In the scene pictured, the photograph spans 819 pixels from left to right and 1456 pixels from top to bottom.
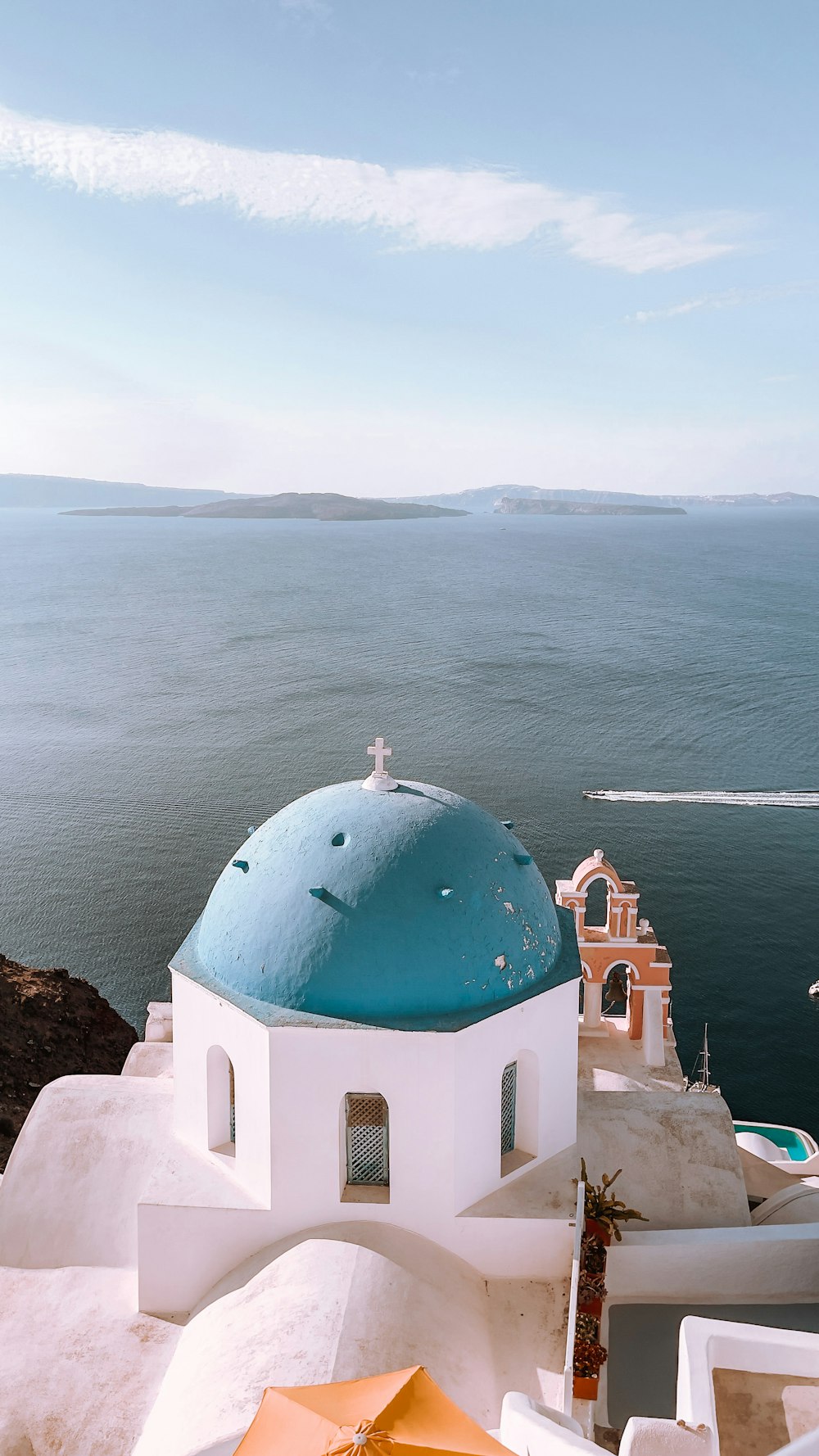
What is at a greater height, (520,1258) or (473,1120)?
(473,1120)

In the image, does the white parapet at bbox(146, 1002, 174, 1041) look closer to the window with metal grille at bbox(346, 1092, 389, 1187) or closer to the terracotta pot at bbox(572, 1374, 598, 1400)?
the window with metal grille at bbox(346, 1092, 389, 1187)

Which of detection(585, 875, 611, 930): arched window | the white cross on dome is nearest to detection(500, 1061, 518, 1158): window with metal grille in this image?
the white cross on dome

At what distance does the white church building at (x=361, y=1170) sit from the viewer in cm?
1011

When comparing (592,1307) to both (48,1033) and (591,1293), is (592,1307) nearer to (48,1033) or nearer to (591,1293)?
(591,1293)

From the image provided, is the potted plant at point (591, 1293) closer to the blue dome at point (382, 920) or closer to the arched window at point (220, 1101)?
the blue dome at point (382, 920)

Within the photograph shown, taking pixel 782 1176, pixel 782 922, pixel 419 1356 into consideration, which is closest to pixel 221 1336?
pixel 419 1356

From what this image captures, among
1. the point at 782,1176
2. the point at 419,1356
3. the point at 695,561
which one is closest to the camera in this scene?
the point at 419,1356

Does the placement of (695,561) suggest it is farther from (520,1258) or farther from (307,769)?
(520,1258)

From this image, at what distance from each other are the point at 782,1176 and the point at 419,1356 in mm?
7630

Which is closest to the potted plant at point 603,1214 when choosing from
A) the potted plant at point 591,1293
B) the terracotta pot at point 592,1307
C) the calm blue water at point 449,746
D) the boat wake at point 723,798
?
the potted plant at point 591,1293

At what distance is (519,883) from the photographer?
11.8 m

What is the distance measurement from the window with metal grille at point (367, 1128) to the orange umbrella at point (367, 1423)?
12.5 feet

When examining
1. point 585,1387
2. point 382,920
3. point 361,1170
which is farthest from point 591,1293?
point 382,920

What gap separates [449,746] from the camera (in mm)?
52812
